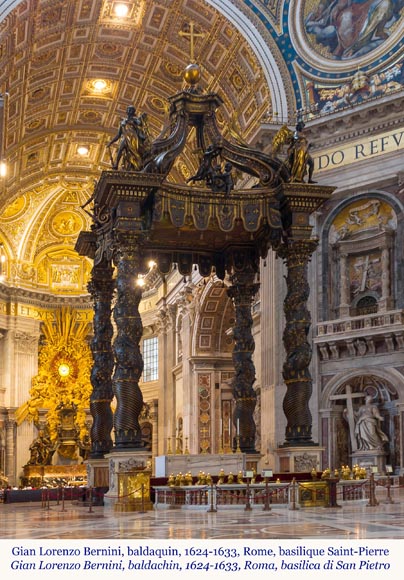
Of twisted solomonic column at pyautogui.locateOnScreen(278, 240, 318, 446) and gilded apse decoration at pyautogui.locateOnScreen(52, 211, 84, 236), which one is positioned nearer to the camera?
twisted solomonic column at pyautogui.locateOnScreen(278, 240, 318, 446)

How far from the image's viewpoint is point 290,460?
13.7 m

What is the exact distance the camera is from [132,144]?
Answer: 13438mm

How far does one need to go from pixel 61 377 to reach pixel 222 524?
30054mm

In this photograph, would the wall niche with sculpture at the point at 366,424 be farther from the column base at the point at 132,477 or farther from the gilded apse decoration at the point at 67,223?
the gilded apse decoration at the point at 67,223

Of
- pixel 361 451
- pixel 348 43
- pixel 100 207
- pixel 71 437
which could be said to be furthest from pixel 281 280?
pixel 71 437

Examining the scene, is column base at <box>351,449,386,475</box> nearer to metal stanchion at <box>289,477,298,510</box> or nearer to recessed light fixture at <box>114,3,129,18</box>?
metal stanchion at <box>289,477,298,510</box>

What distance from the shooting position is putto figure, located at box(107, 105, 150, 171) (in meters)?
A: 13.4

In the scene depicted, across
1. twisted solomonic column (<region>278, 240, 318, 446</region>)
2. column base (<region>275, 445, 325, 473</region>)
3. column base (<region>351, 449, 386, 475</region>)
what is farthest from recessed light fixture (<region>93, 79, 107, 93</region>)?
column base (<region>275, 445, 325, 473</region>)

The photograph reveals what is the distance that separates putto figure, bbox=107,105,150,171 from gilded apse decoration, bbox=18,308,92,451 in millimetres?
26049

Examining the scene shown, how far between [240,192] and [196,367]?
665 inches

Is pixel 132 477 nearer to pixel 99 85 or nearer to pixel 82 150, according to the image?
pixel 99 85

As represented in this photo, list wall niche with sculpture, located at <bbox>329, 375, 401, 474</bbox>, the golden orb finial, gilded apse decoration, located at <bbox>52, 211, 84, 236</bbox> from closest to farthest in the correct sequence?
the golden orb finial
wall niche with sculpture, located at <bbox>329, 375, 401, 474</bbox>
gilded apse decoration, located at <bbox>52, 211, 84, 236</bbox>

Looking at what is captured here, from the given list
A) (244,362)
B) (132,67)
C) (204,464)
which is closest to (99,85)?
(132,67)

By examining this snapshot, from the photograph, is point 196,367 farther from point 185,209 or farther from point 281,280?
point 185,209
